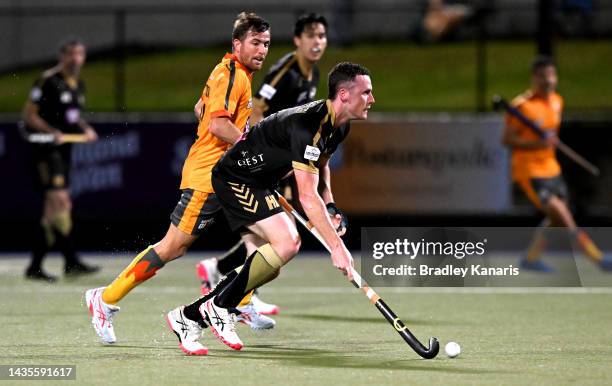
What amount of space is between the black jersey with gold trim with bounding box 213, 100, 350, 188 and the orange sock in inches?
26.4

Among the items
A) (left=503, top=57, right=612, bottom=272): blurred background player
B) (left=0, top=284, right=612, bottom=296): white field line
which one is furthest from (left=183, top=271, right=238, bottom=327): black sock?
(left=503, top=57, right=612, bottom=272): blurred background player

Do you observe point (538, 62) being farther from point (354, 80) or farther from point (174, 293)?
point (354, 80)

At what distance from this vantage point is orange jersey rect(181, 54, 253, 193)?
791 cm

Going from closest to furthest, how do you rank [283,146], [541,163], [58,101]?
1. [283,146]
2. [58,101]
3. [541,163]

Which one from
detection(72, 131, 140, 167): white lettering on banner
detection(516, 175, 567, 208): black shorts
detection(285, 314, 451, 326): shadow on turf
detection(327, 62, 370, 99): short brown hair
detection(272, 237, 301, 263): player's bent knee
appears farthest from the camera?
detection(72, 131, 140, 167): white lettering on banner

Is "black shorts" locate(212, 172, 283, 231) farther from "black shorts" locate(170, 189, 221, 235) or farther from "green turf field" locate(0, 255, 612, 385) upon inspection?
"green turf field" locate(0, 255, 612, 385)

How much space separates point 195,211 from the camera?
7.91 meters

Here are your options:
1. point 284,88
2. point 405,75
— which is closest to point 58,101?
point 284,88

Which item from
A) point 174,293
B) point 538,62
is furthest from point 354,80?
point 538,62

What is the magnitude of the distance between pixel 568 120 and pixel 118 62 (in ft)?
17.3

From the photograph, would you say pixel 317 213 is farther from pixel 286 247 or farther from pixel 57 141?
pixel 57 141

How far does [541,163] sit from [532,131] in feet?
1.04

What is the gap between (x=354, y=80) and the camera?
720 centimetres

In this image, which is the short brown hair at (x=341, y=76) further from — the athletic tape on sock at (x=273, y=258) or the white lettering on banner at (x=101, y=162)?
the white lettering on banner at (x=101, y=162)
